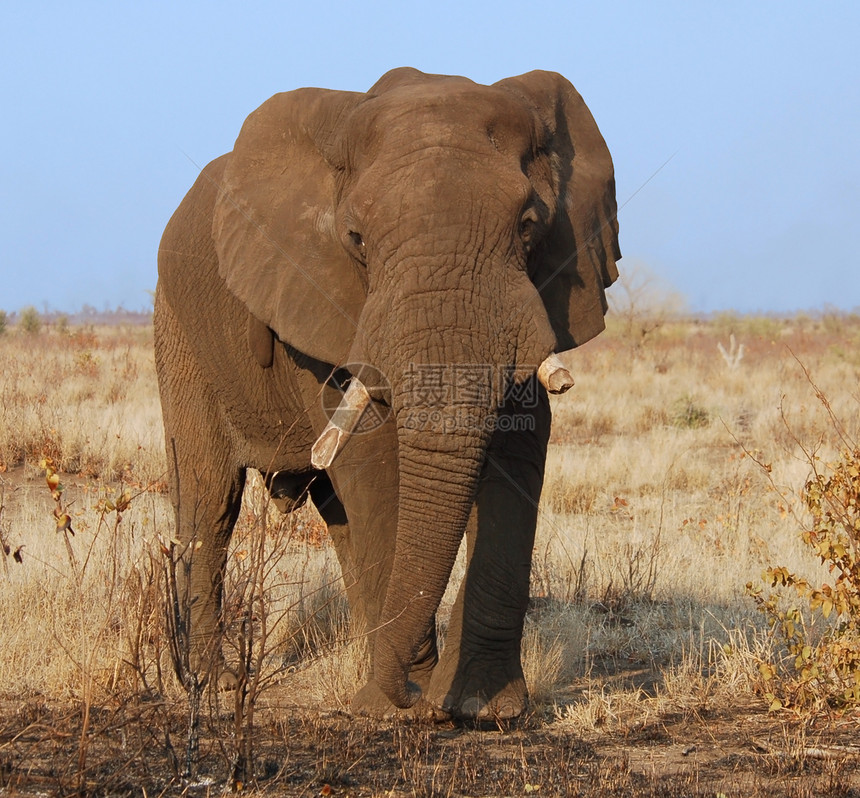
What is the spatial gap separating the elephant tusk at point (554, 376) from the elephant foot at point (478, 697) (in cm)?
144

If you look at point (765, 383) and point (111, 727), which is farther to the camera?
point (765, 383)

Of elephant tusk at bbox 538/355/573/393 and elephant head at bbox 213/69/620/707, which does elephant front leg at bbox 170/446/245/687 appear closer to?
elephant head at bbox 213/69/620/707

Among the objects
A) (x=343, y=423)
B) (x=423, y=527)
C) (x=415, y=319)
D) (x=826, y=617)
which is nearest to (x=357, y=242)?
(x=415, y=319)

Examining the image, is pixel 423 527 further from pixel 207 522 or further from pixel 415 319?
pixel 207 522

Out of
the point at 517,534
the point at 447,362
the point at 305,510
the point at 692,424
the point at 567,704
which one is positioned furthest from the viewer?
the point at 692,424

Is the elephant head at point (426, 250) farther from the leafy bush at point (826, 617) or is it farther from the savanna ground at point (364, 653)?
the leafy bush at point (826, 617)

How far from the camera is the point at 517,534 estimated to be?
5.10 m

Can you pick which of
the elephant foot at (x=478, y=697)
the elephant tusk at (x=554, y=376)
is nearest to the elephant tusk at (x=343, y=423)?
the elephant tusk at (x=554, y=376)

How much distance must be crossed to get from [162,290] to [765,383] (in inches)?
657

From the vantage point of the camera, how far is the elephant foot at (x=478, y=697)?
5.07 metres

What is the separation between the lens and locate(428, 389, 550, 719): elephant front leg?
16.6 feet

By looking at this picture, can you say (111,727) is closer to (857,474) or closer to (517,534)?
(517,534)

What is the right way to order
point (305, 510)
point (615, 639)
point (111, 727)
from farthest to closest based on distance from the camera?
point (305, 510), point (615, 639), point (111, 727)

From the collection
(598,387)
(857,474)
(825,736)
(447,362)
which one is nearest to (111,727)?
(447,362)
